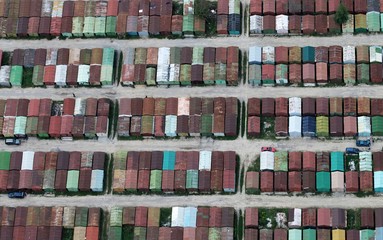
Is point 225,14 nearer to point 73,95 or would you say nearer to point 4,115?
point 73,95

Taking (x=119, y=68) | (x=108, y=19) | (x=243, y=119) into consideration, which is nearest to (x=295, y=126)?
(x=243, y=119)

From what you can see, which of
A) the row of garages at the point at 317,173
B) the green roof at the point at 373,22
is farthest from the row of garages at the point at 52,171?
the green roof at the point at 373,22

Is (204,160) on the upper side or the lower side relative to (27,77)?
lower

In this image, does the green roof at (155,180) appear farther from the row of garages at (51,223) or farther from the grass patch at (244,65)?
the grass patch at (244,65)

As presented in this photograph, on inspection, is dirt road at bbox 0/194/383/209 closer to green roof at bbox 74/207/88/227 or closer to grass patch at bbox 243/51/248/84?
green roof at bbox 74/207/88/227

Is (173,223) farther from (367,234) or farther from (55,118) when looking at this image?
(367,234)

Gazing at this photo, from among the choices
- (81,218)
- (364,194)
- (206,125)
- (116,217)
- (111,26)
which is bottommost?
(81,218)

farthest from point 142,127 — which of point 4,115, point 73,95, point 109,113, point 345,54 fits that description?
point 345,54
